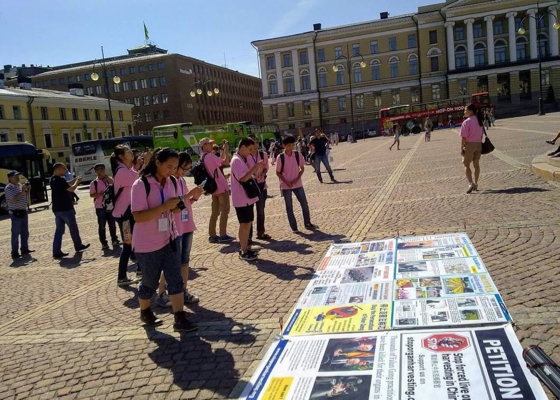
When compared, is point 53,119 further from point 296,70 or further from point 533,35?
point 533,35

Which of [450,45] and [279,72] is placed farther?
[279,72]

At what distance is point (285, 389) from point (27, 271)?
715 cm

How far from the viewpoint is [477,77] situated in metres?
73.3

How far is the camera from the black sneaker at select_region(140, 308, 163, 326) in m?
5.15

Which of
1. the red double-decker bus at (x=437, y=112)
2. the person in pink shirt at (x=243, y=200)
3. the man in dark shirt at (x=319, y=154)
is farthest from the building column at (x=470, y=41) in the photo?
the person in pink shirt at (x=243, y=200)

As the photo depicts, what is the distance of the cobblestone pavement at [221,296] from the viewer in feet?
13.5

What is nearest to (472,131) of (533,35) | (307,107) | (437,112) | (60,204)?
(60,204)

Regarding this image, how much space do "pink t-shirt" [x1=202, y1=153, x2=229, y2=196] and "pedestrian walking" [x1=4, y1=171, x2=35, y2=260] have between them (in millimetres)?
4363

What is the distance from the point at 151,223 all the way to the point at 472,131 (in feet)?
26.7

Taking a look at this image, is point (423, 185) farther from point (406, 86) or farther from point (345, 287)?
point (406, 86)

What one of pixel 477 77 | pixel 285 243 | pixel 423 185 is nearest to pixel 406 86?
pixel 477 77

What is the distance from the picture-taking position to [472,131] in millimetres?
10781

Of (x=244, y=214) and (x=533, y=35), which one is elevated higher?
(x=533, y=35)

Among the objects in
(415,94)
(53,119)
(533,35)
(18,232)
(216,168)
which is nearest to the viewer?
(216,168)
